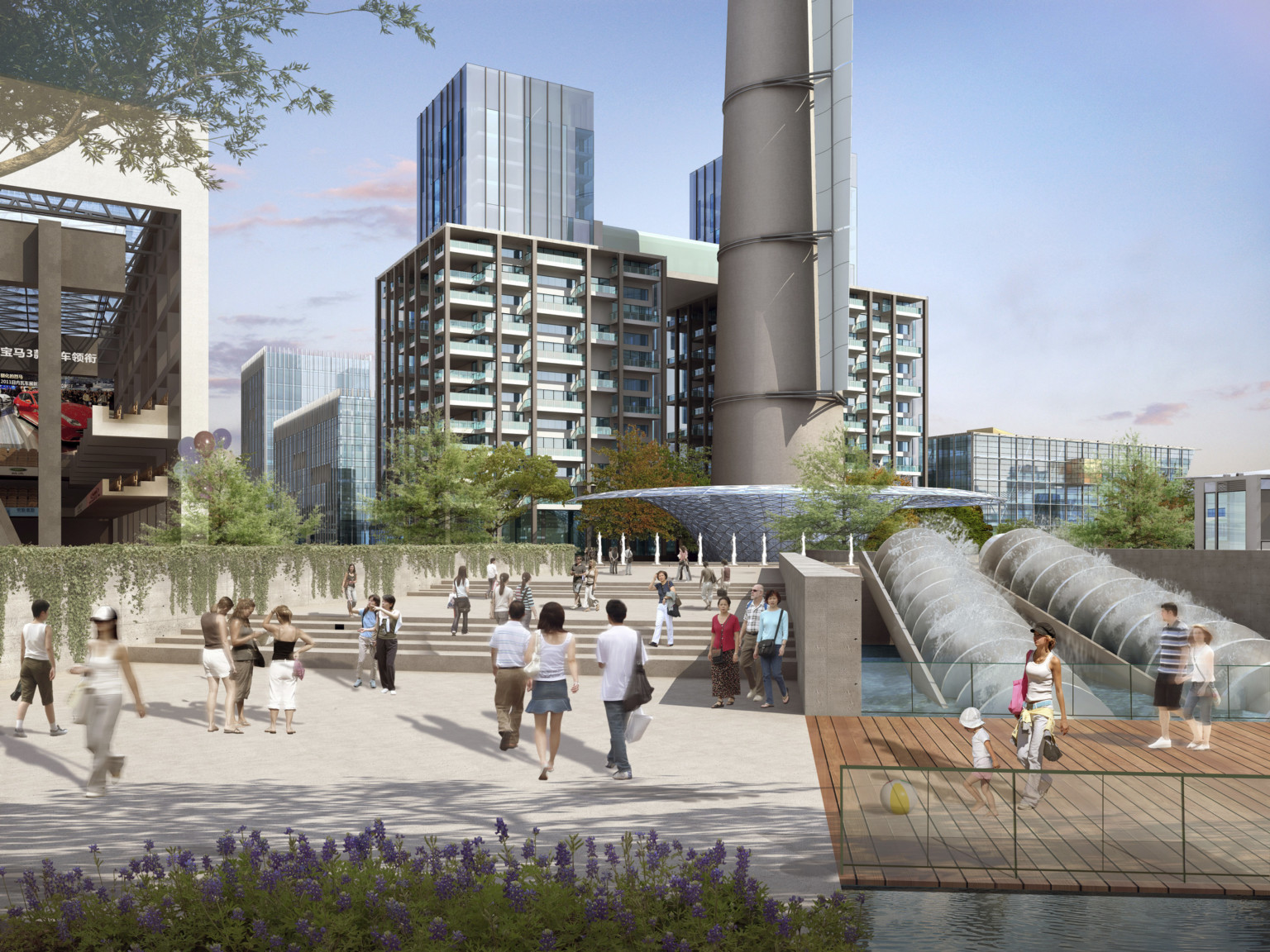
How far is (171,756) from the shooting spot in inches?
424

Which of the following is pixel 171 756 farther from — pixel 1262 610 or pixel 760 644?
pixel 1262 610

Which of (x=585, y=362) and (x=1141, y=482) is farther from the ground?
(x=585, y=362)

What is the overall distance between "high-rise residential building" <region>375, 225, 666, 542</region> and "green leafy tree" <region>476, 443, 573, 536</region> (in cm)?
886

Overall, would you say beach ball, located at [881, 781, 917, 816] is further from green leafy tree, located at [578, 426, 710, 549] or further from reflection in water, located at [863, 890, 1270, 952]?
green leafy tree, located at [578, 426, 710, 549]

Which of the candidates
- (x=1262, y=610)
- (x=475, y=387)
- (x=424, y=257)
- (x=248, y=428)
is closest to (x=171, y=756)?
(x=1262, y=610)

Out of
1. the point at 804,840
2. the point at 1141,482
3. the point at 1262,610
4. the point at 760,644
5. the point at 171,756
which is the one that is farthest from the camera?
the point at 1141,482

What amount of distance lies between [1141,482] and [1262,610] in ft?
87.4

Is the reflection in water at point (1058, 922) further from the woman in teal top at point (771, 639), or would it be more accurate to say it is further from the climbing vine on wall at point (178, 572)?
the climbing vine on wall at point (178, 572)

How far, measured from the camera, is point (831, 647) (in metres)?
13.3

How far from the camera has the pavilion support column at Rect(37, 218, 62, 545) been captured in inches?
975

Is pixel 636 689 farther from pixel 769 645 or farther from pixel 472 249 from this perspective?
pixel 472 249

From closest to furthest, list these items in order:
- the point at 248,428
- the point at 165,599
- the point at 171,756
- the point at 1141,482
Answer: the point at 171,756 < the point at 165,599 < the point at 1141,482 < the point at 248,428

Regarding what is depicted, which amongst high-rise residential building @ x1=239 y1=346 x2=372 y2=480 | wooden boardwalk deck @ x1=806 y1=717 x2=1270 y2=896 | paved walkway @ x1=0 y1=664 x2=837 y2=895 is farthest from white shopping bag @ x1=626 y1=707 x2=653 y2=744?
high-rise residential building @ x1=239 y1=346 x2=372 y2=480

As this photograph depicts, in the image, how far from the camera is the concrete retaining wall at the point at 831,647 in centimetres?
1319
